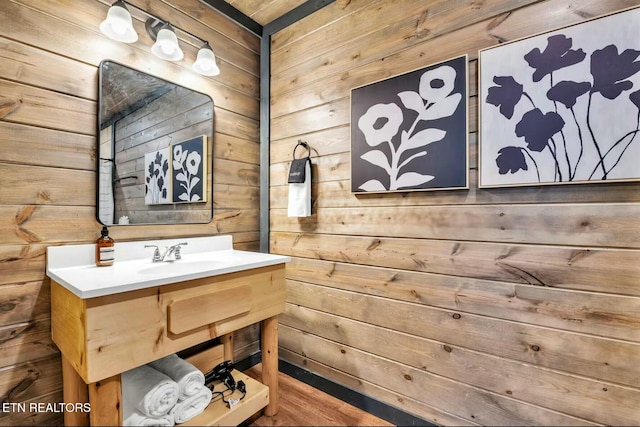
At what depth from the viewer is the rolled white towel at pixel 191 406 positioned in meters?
1.27

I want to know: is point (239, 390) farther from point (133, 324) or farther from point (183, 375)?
point (133, 324)

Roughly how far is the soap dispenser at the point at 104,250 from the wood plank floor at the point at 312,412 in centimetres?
103

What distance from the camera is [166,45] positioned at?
155 cm

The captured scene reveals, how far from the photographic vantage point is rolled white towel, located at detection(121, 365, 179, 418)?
46.6 inches

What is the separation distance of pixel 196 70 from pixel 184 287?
1256mm

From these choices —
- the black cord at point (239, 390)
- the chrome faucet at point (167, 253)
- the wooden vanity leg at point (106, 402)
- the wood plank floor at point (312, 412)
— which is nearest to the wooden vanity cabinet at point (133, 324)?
the wooden vanity leg at point (106, 402)

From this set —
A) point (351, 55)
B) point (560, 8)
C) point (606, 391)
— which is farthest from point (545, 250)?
point (351, 55)

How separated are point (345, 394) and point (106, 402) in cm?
117

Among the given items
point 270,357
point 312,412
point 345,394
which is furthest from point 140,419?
point 345,394

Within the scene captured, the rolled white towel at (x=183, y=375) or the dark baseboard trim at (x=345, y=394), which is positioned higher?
the rolled white towel at (x=183, y=375)

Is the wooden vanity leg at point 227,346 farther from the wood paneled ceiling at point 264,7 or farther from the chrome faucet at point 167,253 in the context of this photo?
the wood paneled ceiling at point 264,7

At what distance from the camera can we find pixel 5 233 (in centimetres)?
122

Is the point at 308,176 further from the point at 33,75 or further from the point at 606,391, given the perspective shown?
the point at 606,391

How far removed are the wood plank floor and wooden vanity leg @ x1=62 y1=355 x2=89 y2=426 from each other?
70 centimetres
